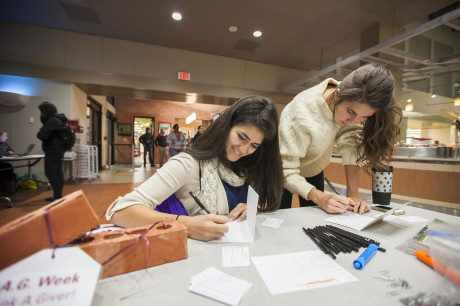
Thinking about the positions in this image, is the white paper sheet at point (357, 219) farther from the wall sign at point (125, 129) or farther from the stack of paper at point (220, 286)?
the wall sign at point (125, 129)

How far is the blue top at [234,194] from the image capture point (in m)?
1.10

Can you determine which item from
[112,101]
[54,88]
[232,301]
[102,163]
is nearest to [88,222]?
[232,301]

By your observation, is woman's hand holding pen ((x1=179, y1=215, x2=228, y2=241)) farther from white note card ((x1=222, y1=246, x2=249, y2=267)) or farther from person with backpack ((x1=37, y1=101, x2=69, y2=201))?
person with backpack ((x1=37, y1=101, x2=69, y2=201))

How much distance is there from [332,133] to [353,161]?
0.33 meters

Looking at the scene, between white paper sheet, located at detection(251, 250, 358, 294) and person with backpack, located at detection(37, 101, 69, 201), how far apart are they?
3.66 metres

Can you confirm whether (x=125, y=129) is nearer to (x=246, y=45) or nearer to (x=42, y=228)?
(x=246, y=45)

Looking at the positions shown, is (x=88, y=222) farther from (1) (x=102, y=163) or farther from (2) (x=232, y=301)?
(1) (x=102, y=163)

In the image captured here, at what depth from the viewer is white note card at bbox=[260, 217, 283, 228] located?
2.93 ft

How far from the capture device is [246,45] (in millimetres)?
5293

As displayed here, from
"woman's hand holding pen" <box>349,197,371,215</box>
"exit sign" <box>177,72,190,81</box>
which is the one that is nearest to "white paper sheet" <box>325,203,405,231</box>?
"woman's hand holding pen" <box>349,197,371,215</box>

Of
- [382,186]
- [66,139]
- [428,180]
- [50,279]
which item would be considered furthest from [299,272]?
[66,139]

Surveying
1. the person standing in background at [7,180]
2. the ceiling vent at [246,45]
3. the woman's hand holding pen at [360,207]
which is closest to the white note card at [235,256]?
the woman's hand holding pen at [360,207]

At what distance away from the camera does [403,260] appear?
0.64 metres

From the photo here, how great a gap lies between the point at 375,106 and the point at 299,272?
85 cm
